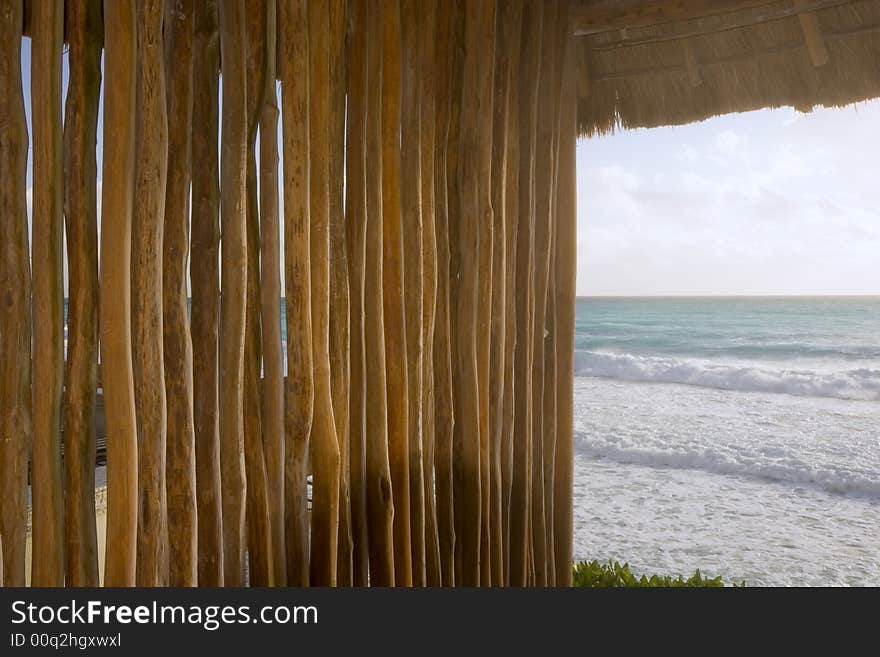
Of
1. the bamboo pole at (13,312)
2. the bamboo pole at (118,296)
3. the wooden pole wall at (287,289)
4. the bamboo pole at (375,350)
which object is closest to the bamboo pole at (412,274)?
the wooden pole wall at (287,289)

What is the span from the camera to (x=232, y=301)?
1.33 meters

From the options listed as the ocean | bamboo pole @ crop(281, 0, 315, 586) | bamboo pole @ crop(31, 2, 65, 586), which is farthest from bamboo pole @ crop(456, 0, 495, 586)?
the ocean

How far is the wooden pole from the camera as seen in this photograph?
231 centimetres

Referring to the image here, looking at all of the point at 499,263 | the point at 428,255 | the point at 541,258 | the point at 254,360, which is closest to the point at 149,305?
the point at 254,360

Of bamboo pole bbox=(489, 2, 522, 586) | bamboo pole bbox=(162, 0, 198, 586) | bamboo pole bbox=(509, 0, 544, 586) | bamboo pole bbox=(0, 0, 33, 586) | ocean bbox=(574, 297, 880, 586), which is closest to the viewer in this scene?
bamboo pole bbox=(0, 0, 33, 586)

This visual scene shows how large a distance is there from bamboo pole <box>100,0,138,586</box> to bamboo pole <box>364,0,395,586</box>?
2.15 feet

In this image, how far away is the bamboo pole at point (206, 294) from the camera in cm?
129

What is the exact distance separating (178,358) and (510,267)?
1308mm

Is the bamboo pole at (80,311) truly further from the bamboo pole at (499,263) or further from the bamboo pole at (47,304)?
the bamboo pole at (499,263)

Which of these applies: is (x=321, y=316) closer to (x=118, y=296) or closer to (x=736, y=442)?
(x=118, y=296)

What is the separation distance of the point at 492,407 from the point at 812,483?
6.78 metres

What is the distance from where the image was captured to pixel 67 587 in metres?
1.16

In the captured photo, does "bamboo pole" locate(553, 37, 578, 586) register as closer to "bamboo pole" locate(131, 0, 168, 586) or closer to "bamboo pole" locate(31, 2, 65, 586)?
"bamboo pole" locate(131, 0, 168, 586)

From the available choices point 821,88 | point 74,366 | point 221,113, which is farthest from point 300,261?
point 821,88
